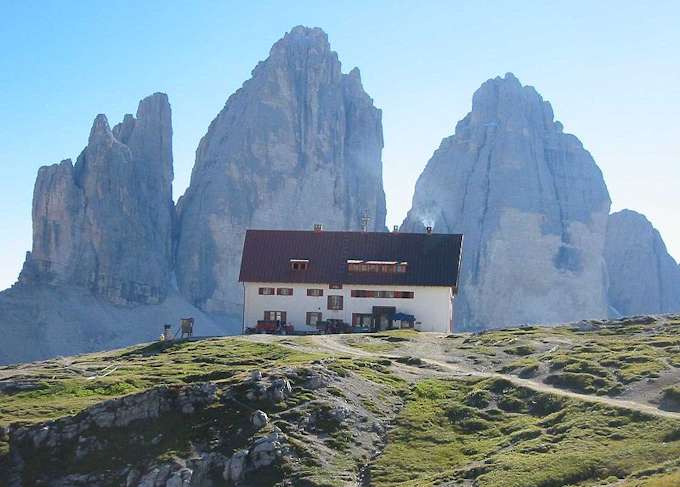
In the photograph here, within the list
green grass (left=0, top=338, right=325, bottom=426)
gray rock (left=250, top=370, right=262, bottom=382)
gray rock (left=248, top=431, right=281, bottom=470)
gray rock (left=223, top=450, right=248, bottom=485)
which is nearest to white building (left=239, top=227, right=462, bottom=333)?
green grass (left=0, top=338, right=325, bottom=426)

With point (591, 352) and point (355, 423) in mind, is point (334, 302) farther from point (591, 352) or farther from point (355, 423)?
point (355, 423)

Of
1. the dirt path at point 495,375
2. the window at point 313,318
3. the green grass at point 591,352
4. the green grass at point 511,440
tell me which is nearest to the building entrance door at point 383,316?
the window at point 313,318

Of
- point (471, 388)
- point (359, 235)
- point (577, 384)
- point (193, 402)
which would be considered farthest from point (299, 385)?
point (359, 235)

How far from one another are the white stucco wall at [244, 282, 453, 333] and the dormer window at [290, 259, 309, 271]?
87.2 inches

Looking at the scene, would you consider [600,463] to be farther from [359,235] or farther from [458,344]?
[359,235]

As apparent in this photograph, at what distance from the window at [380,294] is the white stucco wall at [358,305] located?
313 mm

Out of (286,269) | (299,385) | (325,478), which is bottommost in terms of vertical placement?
(325,478)

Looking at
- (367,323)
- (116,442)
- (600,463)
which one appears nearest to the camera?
(600,463)

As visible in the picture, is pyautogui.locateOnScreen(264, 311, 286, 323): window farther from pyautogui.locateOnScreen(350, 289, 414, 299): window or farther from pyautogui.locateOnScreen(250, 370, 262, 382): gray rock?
pyautogui.locateOnScreen(250, 370, 262, 382): gray rock

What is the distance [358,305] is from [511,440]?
5210 cm

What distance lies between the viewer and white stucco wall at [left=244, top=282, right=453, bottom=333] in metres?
101

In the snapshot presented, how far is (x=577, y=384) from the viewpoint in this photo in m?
59.5

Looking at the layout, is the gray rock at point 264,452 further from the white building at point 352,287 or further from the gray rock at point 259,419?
the white building at point 352,287

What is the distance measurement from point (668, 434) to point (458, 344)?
3685 cm
